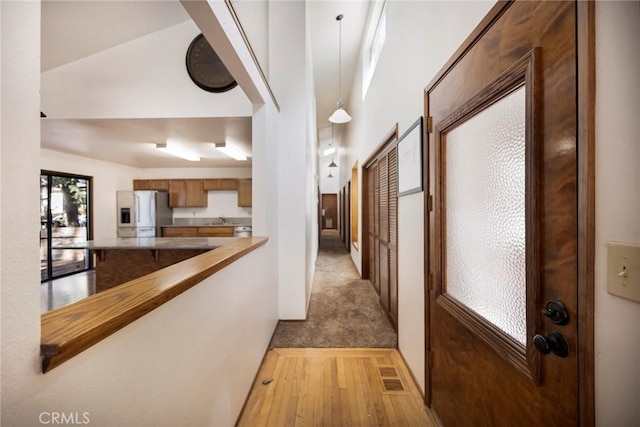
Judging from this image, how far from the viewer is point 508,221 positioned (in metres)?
0.96

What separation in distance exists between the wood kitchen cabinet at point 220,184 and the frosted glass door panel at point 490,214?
551 cm

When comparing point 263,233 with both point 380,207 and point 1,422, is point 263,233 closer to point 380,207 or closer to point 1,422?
point 380,207

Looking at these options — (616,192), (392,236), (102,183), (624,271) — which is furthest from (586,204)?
(102,183)

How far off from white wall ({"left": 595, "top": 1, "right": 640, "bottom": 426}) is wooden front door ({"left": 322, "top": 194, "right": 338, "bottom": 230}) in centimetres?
1207

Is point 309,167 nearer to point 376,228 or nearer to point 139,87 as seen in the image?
point 376,228

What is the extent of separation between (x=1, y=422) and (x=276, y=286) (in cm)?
239

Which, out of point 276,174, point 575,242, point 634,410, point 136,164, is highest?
point 136,164

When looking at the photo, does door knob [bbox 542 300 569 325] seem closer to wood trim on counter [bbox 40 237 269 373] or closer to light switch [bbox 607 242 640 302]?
light switch [bbox 607 242 640 302]

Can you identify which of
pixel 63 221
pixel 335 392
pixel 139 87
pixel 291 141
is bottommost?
pixel 335 392

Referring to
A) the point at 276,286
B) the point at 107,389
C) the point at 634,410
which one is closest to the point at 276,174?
the point at 276,286

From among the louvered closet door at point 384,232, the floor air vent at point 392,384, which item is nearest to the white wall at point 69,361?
the floor air vent at point 392,384

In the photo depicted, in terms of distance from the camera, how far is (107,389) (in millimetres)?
626

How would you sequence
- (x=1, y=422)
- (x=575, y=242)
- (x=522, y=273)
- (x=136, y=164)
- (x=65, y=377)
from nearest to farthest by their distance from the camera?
(x=1, y=422)
(x=65, y=377)
(x=575, y=242)
(x=522, y=273)
(x=136, y=164)

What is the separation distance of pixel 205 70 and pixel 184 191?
13.8ft
